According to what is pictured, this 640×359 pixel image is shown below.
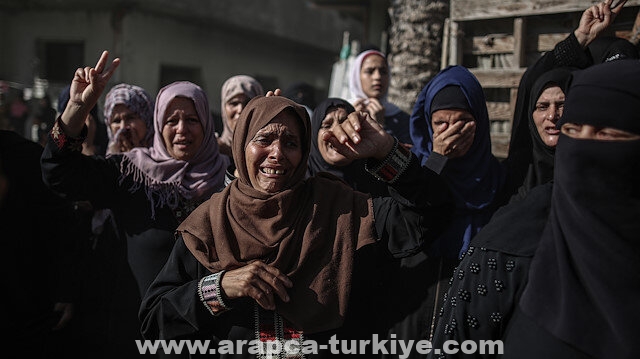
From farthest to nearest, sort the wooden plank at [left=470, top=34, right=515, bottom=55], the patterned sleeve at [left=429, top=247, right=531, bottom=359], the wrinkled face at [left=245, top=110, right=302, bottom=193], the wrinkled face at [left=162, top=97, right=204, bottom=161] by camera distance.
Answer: the wooden plank at [left=470, top=34, right=515, bottom=55] → the wrinkled face at [left=162, top=97, right=204, bottom=161] → the wrinkled face at [left=245, top=110, right=302, bottom=193] → the patterned sleeve at [left=429, top=247, right=531, bottom=359]

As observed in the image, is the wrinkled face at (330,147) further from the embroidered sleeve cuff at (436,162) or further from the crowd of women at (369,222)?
the embroidered sleeve cuff at (436,162)

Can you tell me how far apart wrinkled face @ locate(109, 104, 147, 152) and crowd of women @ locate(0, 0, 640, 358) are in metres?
0.03

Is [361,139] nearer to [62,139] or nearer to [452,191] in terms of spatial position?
[452,191]

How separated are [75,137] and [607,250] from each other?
2237mm

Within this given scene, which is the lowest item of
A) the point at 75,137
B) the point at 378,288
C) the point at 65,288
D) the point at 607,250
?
the point at 65,288

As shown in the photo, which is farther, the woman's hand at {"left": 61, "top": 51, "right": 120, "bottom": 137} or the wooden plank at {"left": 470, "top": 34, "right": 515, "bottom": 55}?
the wooden plank at {"left": 470, "top": 34, "right": 515, "bottom": 55}

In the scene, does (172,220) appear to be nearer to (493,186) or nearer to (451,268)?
(451,268)

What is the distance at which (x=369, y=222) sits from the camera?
2035mm

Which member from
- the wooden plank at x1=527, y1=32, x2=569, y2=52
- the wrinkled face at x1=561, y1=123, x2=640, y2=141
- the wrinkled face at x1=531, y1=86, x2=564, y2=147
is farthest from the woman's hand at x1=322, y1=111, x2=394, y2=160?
the wooden plank at x1=527, y1=32, x2=569, y2=52

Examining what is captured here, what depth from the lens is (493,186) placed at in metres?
2.50

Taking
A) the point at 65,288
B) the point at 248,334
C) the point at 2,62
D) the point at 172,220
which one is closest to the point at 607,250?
the point at 248,334

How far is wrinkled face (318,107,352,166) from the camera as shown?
10.0 feet

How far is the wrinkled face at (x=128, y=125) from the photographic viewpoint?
3346 mm

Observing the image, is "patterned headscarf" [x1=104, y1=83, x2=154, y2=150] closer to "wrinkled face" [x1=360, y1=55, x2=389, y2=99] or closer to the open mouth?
the open mouth
